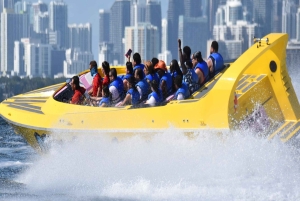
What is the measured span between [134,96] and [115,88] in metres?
0.51

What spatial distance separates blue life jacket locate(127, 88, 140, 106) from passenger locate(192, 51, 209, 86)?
1.04 m

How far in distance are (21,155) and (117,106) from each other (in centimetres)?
425

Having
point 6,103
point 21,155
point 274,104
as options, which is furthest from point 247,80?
point 21,155

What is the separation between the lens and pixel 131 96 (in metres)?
13.7

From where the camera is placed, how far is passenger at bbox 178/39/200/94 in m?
14.0

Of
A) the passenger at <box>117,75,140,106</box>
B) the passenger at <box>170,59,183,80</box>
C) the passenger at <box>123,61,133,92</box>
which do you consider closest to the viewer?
the passenger at <box>117,75,140,106</box>

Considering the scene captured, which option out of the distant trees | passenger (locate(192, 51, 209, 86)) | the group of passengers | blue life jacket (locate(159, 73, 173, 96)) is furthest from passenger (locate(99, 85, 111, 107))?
the distant trees

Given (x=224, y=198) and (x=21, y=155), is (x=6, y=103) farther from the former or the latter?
(x=224, y=198)

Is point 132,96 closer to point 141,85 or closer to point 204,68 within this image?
point 141,85

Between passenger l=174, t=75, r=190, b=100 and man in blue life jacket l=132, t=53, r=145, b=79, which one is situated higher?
man in blue life jacket l=132, t=53, r=145, b=79

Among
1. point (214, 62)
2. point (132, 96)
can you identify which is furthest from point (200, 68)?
point (132, 96)

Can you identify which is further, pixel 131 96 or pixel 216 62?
pixel 216 62

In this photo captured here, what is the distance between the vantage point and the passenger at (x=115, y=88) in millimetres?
14164

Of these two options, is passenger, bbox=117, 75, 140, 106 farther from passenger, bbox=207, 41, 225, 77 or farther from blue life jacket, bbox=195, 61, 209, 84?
passenger, bbox=207, 41, 225, 77
